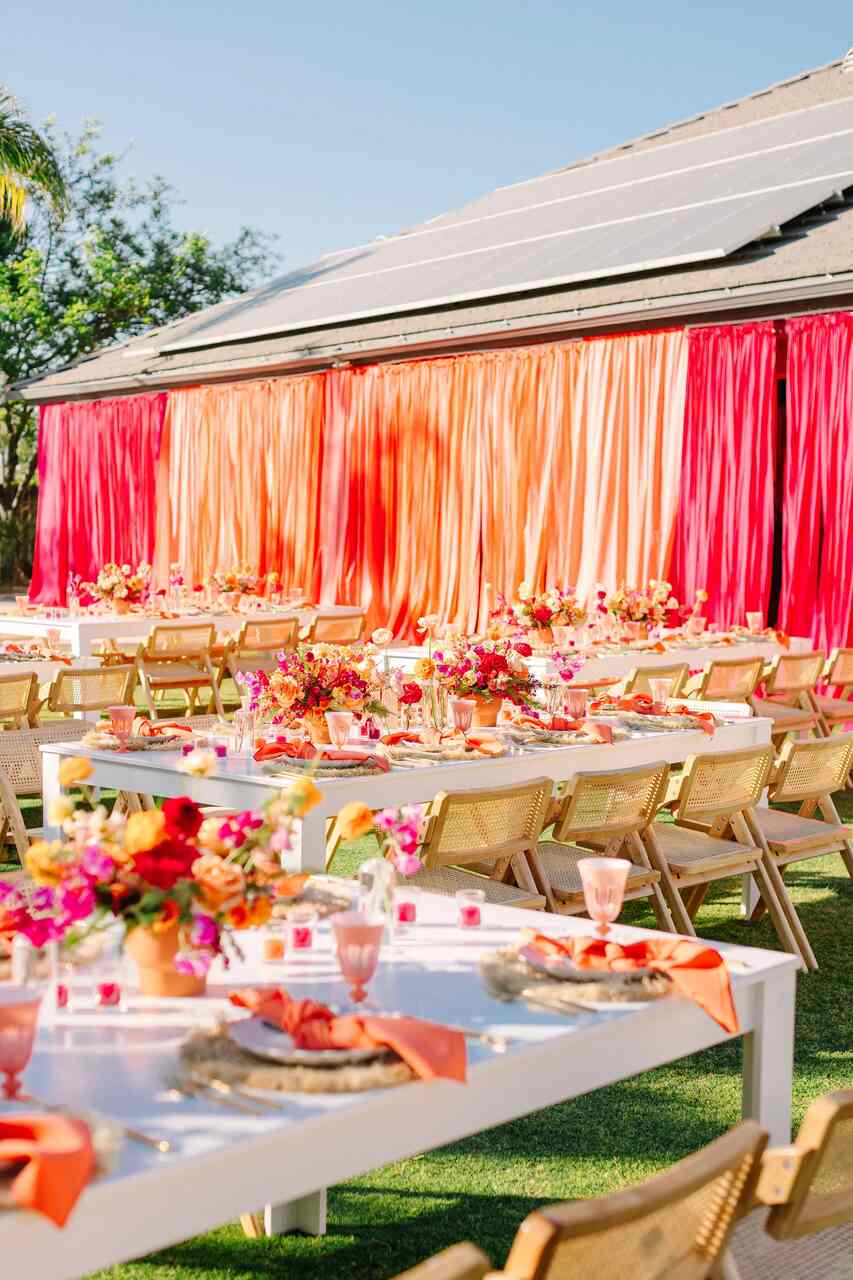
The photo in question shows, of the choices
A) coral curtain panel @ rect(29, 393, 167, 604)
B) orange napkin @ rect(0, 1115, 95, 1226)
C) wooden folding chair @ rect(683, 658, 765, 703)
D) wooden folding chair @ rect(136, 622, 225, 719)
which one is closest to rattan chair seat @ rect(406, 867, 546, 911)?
orange napkin @ rect(0, 1115, 95, 1226)

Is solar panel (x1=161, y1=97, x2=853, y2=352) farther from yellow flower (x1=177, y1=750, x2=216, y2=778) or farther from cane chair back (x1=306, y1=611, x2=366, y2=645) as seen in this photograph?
yellow flower (x1=177, y1=750, x2=216, y2=778)

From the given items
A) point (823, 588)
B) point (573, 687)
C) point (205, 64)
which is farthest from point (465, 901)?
point (205, 64)

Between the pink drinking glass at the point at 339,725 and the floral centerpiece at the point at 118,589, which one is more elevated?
the floral centerpiece at the point at 118,589

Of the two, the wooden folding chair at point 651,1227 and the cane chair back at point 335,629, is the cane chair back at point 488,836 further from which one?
the cane chair back at point 335,629

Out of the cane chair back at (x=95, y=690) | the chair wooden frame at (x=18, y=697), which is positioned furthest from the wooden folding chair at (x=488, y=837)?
the cane chair back at (x=95, y=690)

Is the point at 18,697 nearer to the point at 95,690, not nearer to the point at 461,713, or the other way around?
the point at 95,690

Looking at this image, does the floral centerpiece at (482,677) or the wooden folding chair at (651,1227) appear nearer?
the wooden folding chair at (651,1227)

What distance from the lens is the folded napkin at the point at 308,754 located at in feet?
17.6

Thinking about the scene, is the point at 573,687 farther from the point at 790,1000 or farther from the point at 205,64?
the point at 205,64

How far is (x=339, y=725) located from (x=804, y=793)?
1.81 metres

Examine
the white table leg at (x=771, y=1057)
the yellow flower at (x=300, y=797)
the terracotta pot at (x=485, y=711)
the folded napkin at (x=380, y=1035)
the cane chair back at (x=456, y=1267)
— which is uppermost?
the yellow flower at (x=300, y=797)

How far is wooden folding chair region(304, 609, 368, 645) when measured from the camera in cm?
1215

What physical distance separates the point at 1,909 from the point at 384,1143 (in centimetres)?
103

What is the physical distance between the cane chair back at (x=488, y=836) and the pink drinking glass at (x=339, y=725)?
1.98 feet
